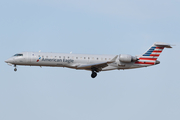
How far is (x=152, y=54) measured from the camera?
41.0 m

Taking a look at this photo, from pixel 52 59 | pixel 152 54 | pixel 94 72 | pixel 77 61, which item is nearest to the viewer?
pixel 52 59

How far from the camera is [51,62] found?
38812 mm

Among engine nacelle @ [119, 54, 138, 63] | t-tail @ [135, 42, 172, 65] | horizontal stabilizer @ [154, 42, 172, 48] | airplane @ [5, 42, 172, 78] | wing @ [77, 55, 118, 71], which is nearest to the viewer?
wing @ [77, 55, 118, 71]

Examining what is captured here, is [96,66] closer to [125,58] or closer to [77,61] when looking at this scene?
[77,61]

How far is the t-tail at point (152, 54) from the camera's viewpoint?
40656 mm

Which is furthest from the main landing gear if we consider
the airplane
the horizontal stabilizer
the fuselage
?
the horizontal stabilizer

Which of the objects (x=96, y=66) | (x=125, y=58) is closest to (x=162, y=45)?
(x=125, y=58)

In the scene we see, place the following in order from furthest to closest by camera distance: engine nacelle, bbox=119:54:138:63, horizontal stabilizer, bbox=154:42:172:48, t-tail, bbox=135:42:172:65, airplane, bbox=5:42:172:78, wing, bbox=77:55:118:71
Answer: t-tail, bbox=135:42:172:65 < horizontal stabilizer, bbox=154:42:172:48 < engine nacelle, bbox=119:54:138:63 < airplane, bbox=5:42:172:78 < wing, bbox=77:55:118:71

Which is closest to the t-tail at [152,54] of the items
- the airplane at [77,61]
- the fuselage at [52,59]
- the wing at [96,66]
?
the airplane at [77,61]

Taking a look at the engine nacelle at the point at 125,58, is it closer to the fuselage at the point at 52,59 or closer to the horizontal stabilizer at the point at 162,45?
the fuselage at the point at 52,59

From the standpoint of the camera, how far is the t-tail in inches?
1601

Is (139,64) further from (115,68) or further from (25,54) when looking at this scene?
(25,54)

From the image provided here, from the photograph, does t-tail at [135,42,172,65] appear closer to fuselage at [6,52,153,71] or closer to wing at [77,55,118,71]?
wing at [77,55,118,71]

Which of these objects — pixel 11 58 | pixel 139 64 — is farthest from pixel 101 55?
pixel 11 58
